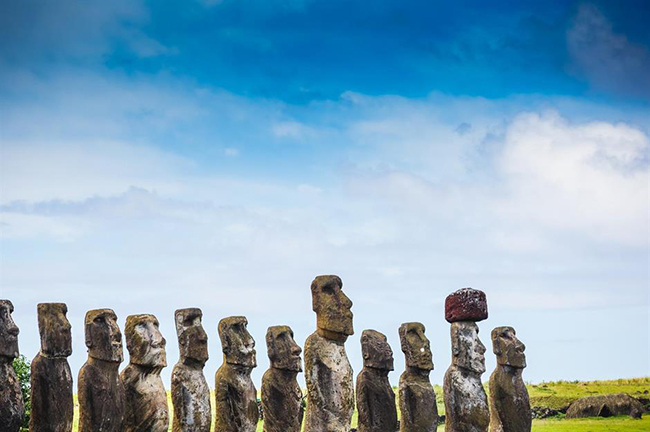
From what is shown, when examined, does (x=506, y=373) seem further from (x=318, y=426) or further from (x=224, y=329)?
(x=224, y=329)

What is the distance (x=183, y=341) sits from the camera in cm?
2031

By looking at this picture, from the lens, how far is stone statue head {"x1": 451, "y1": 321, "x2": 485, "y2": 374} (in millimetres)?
22125

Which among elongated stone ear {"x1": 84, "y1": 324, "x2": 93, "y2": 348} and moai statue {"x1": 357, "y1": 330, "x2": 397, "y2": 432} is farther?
moai statue {"x1": 357, "y1": 330, "x2": 397, "y2": 432}

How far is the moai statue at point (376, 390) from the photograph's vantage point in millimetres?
21359

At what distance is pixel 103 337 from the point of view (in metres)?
19.2

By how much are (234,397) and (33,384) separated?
4.13 m

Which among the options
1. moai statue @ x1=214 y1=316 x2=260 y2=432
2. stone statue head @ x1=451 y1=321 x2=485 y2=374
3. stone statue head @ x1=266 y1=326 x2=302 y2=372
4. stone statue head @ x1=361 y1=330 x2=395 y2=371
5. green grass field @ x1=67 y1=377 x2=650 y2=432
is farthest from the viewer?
green grass field @ x1=67 y1=377 x2=650 y2=432

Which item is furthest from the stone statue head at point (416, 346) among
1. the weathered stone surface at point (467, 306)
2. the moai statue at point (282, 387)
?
the moai statue at point (282, 387)

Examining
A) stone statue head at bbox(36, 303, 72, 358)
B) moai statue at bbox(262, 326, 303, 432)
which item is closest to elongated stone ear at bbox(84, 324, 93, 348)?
stone statue head at bbox(36, 303, 72, 358)

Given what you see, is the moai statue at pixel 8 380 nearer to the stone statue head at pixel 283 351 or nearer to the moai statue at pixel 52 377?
the moai statue at pixel 52 377

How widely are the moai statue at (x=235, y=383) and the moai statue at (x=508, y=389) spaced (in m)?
5.74

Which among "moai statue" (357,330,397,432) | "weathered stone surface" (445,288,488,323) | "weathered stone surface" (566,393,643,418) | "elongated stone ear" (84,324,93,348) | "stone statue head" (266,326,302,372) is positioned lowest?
"weathered stone surface" (566,393,643,418)

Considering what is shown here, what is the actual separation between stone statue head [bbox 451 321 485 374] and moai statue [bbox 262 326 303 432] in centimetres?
374

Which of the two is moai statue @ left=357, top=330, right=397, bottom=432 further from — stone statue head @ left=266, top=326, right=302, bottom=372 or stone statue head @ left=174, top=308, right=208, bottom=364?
stone statue head @ left=174, top=308, right=208, bottom=364
